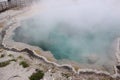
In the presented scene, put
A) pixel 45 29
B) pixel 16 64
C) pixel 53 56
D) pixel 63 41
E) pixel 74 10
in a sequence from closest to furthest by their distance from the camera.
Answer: pixel 16 64, pixel 53 56, pixel 63 41, pixel 45 29, pixel 74 10

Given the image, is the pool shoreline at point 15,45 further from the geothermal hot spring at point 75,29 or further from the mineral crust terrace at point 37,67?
the geothermal hot spring at point 75,29

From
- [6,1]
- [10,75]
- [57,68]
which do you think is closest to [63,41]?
[57,68]

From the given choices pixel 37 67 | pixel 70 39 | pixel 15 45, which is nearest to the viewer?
pixel 37 67

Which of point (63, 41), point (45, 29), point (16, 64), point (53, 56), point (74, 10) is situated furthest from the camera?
point (74, 10)

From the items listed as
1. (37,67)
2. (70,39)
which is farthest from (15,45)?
(70,39)

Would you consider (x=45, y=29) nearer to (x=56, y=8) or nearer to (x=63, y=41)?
(x=63, y=41)

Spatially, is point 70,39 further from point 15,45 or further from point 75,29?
point 15,45

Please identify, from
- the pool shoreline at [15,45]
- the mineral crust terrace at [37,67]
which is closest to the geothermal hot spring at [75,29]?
the pool shoreline at [15,45]

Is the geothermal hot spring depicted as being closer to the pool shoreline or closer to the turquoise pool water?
the turquoise pool water

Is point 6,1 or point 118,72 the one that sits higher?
point 6,1
